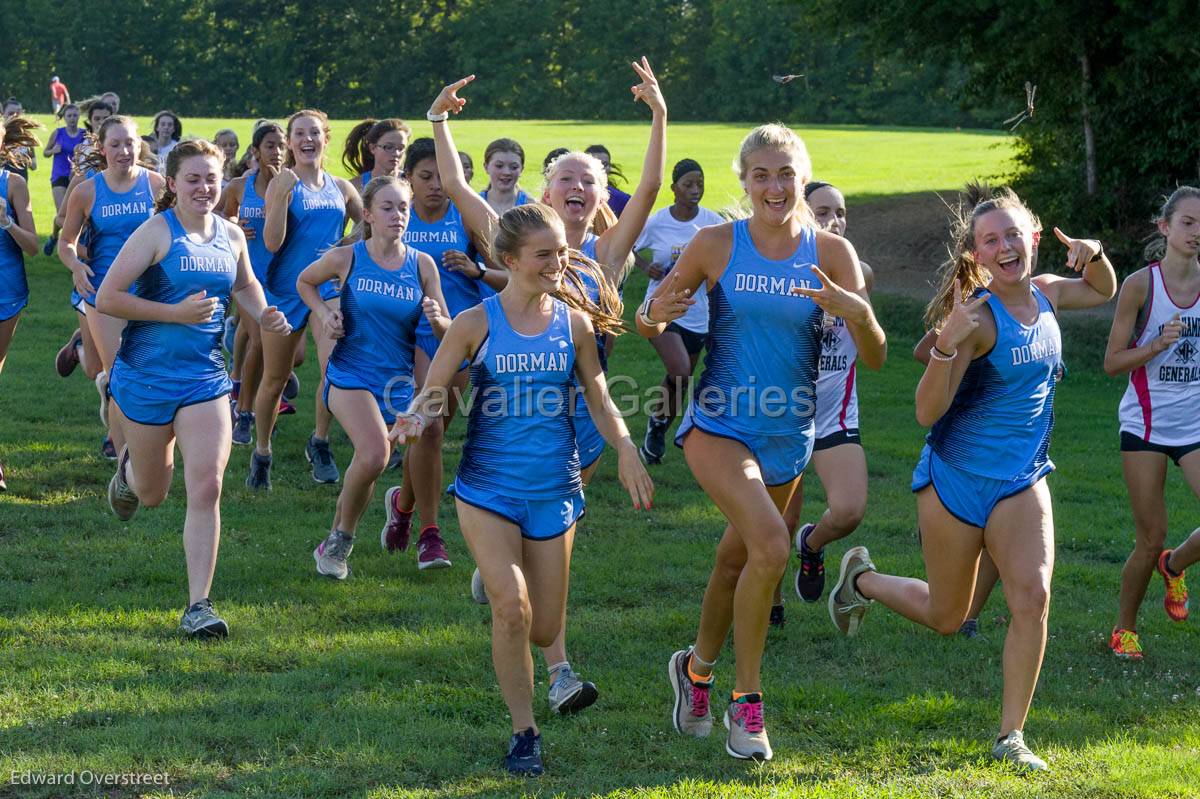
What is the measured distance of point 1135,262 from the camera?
19.5 metres

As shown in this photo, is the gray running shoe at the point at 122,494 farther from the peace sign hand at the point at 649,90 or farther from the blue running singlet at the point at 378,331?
the peace sign hand at the point at 649,90

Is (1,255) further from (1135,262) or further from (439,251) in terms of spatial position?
(1135,262)

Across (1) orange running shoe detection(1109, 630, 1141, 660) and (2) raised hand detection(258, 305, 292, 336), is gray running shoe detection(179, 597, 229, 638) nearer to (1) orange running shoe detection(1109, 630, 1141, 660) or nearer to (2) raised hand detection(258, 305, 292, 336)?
(2) raised hand detection(258, 305, 292, 336)

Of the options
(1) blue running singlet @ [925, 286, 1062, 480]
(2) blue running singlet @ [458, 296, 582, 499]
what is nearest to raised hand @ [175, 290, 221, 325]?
(2) blue running singlet @ [458, 296, 582, 499]

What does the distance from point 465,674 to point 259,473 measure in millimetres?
4077

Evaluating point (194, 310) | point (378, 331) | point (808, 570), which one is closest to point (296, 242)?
point (378, 331)

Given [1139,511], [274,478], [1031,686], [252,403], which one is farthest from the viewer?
[252,403]

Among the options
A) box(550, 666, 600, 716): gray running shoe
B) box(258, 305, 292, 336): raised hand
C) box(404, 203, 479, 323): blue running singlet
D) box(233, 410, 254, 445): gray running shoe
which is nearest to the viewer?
box(550, 666, 600, 716): gray running shoe

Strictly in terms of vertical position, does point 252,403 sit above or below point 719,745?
above

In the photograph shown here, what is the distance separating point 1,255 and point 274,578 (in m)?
3.30

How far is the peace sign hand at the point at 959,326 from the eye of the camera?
5543mm

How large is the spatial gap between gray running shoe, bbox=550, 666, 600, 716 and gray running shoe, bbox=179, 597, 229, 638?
175cm

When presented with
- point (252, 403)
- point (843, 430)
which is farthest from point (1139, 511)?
point (252, 403)

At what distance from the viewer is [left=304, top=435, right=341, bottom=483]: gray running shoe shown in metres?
10.4
